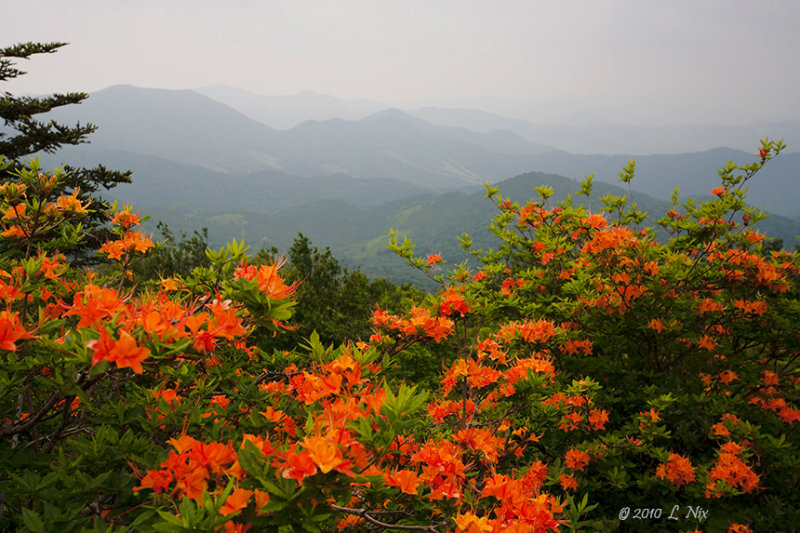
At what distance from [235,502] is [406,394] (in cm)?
62

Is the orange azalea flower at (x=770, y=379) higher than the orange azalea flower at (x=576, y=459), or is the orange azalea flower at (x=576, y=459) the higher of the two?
the orange azalea flower at (x=770, y=379)

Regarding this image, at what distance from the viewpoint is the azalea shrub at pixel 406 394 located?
1.32 m

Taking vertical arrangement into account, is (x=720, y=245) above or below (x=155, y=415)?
above

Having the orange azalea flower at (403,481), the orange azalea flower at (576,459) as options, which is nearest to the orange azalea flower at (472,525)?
the orange azalea flower at (403,481)

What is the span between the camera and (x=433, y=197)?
19750 centimetres

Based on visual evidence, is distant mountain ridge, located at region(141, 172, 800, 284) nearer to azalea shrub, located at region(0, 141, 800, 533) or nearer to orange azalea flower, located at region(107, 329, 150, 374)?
azalea shrub, located at region(0, 141, 800, 533)

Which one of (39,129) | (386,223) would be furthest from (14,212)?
(386,223)

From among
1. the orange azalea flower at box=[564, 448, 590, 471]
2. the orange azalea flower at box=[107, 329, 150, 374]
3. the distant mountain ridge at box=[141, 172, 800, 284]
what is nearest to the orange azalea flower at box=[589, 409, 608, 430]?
the orange azalea flower at box=[564, 448, 590, 471]

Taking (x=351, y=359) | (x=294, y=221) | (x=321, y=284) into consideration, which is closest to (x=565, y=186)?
(x=294, y=221)

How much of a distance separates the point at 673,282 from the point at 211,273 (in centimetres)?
438

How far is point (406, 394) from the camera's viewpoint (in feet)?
4.73

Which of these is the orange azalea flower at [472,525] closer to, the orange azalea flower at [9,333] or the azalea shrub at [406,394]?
the azalea shrub at [406,394]

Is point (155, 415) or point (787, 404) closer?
point (155, 415)

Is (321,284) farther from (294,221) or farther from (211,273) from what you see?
(294,221)
